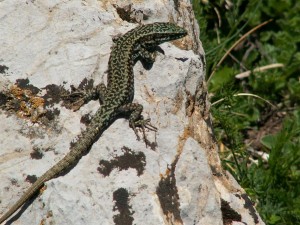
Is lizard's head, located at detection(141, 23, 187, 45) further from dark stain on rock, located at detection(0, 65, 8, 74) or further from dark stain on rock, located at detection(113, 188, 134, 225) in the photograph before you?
dark stain on rock, located at detection(113, 188, 134, 225)

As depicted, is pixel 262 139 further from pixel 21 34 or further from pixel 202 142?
pixel 21 34

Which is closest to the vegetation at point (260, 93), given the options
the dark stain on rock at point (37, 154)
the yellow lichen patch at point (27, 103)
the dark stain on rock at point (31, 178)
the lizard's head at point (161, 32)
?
the lizard's head at point (161, 32)

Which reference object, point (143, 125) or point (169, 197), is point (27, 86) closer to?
point (143, 125)

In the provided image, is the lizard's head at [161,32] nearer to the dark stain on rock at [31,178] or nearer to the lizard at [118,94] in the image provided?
the lizard at [118,94]

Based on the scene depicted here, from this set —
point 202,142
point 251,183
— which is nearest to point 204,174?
point 202,142

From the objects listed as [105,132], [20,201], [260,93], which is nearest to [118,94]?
[105,132]
